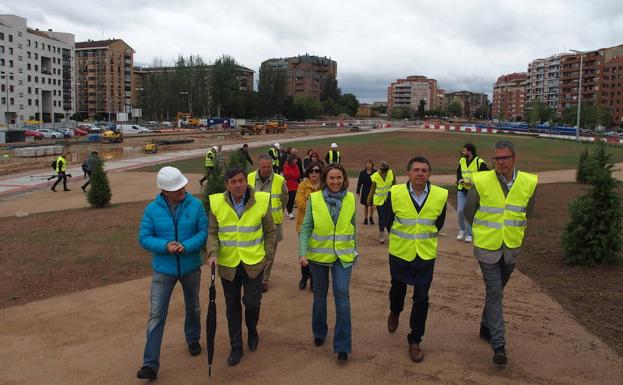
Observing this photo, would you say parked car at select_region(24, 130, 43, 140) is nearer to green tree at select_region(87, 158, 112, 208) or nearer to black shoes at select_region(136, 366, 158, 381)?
green tree at select_region(87, 158, 112, 208)

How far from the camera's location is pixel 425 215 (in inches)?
190

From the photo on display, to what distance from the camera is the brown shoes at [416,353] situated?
468 cm

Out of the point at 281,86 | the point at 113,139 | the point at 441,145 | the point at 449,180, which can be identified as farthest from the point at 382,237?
the point at 281,86

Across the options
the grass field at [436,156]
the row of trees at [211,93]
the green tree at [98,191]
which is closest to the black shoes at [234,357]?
the green tree at [98,191]

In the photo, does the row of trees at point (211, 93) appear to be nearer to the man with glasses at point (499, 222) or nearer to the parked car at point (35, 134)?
the parked car at point (35, 134)

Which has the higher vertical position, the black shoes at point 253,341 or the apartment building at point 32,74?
the apartment building at point 32,74

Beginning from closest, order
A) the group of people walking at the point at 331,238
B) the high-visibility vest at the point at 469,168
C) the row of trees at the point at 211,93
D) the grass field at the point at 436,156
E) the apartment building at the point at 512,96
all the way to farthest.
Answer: the group of people walking at the point at 331,238, the high-visibility vest at the point at 469,168, the grass field at the point at 436,156, the row of trees at the point at 211,93, the apartment building at the point at 512,96

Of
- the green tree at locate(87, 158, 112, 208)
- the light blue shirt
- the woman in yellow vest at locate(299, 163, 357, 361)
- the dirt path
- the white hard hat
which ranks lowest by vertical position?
the dirt path

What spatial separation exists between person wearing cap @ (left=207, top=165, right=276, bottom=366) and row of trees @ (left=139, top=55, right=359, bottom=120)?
11276 cm

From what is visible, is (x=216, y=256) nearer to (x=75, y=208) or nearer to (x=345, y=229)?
(x=345, y=229)

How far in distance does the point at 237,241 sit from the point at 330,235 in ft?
2.68

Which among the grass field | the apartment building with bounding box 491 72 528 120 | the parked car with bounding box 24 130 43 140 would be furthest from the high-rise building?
the grass field

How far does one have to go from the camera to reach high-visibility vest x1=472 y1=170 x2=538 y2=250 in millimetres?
4687

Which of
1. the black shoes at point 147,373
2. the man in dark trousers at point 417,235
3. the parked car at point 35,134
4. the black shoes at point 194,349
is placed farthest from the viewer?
the parked car at point 35,134
